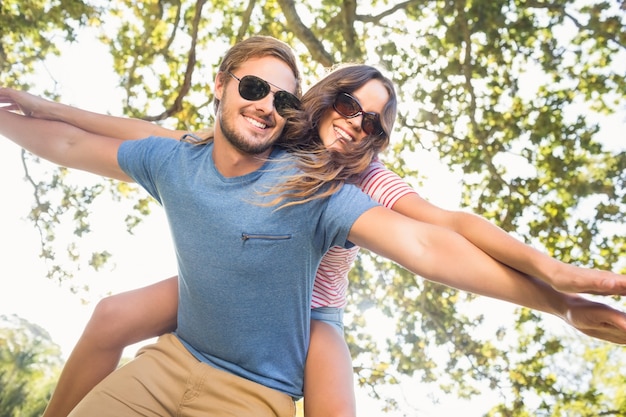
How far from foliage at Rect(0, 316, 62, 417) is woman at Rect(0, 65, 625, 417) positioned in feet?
21.9

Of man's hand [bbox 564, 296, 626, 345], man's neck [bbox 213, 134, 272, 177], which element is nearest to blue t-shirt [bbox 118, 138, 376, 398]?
man's neck [bbox 213, 134, 272, 177]

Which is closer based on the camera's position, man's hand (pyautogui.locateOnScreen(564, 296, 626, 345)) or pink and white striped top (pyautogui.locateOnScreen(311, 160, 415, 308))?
man's hand (pyautogui.locateOnScreen(564, 296, 626, 345))

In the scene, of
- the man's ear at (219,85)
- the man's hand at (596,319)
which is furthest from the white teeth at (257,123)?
the man's hand at (596,319)

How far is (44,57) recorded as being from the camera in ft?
29.5

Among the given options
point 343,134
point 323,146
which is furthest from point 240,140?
point 343,134

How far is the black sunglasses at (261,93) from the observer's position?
2551 millimetres

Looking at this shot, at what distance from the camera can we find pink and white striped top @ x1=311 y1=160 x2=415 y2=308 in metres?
2.54

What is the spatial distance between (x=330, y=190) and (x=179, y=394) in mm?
1016

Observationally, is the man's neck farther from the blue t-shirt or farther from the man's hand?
the man's hand

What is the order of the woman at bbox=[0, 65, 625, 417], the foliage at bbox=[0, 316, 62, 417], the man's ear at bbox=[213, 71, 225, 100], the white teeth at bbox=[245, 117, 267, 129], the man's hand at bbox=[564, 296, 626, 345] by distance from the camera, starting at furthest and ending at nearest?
the foliage at bbox=[0, 316, 62, 417]
the man's ear at bbox=[213, 71, 225, 100]
the white teeth at bbox=[245, 117, 267, 129]
the woman at bbox=[0, 65, 625, 417]
the man's hand at bbox=[564, 296, 626, 345]

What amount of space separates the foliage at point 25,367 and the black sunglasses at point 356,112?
7503mm

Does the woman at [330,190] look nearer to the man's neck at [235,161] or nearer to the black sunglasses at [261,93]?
the black sunglasses at [261,93]

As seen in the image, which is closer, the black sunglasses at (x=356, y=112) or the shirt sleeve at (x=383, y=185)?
the shirt sleeve at (x=383, y=185)

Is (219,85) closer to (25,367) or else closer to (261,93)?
(261,93)
